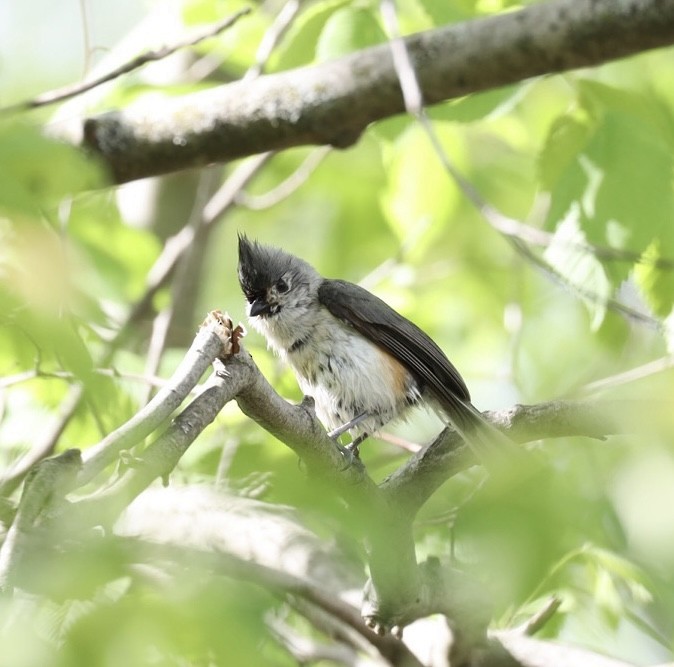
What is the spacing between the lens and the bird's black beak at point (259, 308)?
4.46 meters

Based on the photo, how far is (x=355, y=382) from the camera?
162 inches

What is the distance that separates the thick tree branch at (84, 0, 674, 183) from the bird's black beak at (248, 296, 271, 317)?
802 mm

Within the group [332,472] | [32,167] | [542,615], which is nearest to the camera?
[32,167]

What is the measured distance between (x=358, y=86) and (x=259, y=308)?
4.11ft

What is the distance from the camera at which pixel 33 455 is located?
419 centimetres

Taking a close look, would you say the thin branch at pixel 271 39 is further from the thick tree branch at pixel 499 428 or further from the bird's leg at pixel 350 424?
the thick tree branch at pixel 499 428

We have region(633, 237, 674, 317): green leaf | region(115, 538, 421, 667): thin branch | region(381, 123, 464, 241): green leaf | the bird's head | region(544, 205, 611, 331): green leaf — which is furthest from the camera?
region(381, 123, 464, 241): green leaf

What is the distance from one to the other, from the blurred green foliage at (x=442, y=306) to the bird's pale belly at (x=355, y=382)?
278 millimetres

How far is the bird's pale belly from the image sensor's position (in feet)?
13.5

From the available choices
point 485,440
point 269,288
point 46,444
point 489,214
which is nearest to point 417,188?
point 269,288

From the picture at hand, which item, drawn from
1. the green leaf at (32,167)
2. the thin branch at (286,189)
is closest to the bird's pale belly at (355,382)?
the thin branch at (286,189)

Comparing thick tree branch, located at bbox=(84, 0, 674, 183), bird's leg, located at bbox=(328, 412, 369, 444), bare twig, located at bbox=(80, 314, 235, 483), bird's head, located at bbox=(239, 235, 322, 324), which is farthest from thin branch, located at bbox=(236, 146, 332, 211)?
bare twig, located at bbox=(80, 314, 235, 483)

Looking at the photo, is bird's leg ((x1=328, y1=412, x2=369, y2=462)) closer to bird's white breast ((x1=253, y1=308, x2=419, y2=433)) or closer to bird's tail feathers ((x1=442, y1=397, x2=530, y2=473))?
bird's white breast ((x1=253, y1=308, x2=419, y2=433))

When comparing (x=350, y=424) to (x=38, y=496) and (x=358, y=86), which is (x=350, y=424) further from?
(x=38, y=496)
